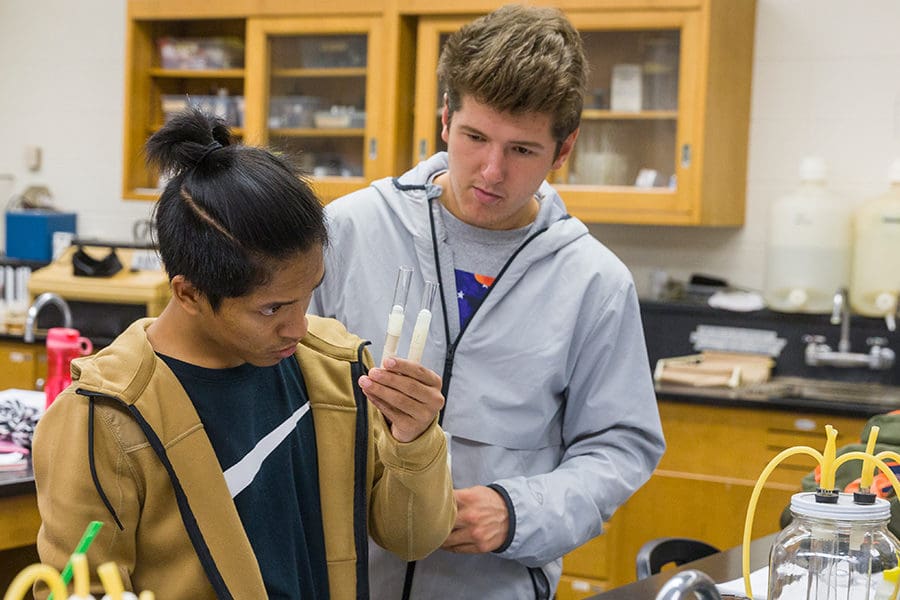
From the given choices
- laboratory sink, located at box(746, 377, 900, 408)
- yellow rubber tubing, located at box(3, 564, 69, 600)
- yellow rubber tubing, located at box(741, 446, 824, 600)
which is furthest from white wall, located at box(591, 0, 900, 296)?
yellow rubber tubing, located at box(3, 564, 69, 600)

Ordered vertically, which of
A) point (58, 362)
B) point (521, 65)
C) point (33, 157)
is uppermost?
point (521, 65)

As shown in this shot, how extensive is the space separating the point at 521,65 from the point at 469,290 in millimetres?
365

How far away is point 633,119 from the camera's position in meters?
4.42

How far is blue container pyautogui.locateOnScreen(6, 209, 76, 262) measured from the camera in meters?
5.54

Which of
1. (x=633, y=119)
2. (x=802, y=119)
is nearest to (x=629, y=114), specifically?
(x=633, y=119)

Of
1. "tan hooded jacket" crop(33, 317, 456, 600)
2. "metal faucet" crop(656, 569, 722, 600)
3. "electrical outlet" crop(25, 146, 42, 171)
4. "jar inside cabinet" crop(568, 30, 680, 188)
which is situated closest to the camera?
"metal faucet" crop(656, 569, 722, 600)

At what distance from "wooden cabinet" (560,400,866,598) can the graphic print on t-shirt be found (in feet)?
6.86

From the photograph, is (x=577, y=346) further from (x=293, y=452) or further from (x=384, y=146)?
(x=384, y=146)

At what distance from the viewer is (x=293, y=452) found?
4.87 feet

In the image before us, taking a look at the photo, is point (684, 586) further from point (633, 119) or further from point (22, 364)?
point (22, 364)

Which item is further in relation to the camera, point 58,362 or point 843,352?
point 843,352

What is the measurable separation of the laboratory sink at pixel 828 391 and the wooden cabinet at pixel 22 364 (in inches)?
112

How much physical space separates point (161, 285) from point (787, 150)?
8.34 feet

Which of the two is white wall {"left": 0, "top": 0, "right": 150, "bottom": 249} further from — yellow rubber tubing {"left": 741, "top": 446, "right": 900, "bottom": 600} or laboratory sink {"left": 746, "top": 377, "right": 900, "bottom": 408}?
yellow rubber tubing {"left": 741, "top": 446, "right": 900, "bottom": 600}
